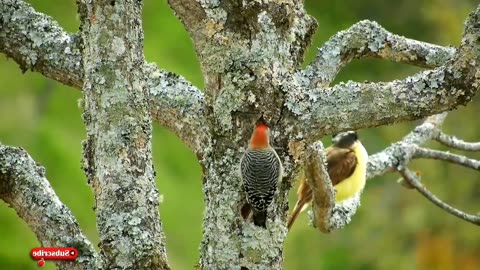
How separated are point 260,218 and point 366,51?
0.77 metres

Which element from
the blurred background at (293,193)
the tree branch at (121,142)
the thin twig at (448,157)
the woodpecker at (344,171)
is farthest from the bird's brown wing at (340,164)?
the blurred background at (293,193)

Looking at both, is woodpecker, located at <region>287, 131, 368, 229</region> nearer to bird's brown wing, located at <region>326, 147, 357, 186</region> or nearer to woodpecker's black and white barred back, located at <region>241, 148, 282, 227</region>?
bird's brown wing, located at <region>326, 147, 357, 186</region>

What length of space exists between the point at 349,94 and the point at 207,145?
0.40 meters

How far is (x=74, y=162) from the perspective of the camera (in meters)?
9.43

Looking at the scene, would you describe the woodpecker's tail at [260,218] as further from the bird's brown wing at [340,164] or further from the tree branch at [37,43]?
the bird's brown wing at [340,164]

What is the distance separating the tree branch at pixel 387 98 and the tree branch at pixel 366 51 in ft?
0.70

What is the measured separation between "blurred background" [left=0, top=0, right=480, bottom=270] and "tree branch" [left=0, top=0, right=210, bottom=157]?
584 cm

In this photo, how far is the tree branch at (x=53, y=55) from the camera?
2934 millimetres

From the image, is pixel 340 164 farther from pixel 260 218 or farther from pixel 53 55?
pixel 260 218

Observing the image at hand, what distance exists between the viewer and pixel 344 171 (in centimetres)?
560

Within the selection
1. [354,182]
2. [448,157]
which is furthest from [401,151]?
[354,182]

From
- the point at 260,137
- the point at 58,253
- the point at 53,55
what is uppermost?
the point at 53,55

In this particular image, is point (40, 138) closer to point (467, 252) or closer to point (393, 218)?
point (393, 218)

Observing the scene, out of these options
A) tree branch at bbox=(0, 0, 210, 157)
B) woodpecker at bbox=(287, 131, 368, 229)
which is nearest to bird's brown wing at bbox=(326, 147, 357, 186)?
woodpecker at bbox=(287, 131, 368, 229)
